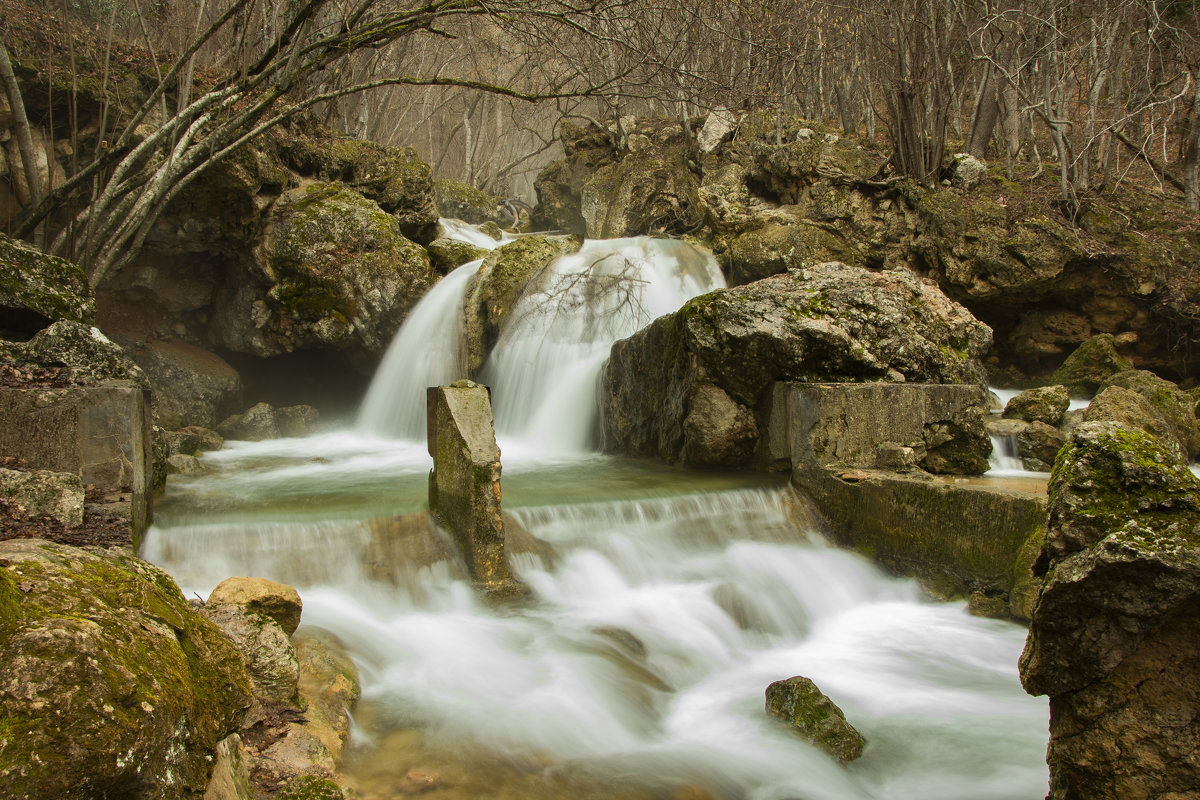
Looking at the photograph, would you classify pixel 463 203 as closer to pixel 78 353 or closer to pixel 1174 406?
pixel 78 353

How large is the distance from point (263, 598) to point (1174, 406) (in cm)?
1011

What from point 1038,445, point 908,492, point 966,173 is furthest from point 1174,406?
point 966,173

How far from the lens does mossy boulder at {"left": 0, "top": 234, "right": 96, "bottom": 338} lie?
568cm

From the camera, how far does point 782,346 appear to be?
7.15 m

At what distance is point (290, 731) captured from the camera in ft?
10.00

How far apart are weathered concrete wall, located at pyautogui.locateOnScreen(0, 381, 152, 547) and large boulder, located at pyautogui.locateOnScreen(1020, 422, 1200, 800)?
4.80 metres

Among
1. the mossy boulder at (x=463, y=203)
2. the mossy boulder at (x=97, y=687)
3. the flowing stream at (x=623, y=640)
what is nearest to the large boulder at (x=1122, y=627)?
the flowing stream at (x=623, y=640)

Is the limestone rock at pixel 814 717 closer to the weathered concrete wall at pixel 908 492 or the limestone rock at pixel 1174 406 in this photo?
the weathered concrete wall at pixel 908 492

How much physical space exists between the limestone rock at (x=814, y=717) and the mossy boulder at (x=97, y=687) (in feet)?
9.08

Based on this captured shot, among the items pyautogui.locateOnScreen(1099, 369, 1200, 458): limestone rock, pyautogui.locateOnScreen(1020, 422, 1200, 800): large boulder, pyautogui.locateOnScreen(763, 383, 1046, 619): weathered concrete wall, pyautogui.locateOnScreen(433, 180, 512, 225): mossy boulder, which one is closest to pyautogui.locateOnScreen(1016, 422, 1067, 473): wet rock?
pyautogui.locateOnScreen(763, 383, 1046, 619): weathered concrete wall

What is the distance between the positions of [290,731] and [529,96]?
312 inches

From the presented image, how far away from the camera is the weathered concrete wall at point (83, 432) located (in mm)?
4504

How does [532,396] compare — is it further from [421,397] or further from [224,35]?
[224,35]

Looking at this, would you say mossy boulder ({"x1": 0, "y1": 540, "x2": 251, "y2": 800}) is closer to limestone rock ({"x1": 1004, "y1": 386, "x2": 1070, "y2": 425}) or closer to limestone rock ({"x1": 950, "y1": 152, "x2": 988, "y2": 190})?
limestone rock ({"x1": 1004, "y1": 386, "x2": 1070, "y2": 425})
